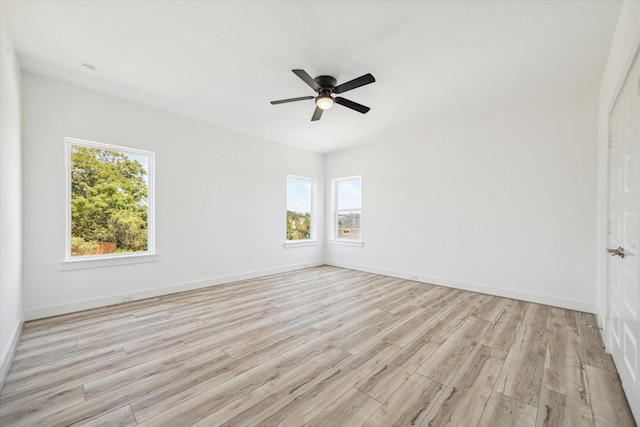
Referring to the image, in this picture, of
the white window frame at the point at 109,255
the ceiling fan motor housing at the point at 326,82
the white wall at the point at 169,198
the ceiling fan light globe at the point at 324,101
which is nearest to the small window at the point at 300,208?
the white wall at the point at 169,198

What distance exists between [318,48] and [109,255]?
3623 mm

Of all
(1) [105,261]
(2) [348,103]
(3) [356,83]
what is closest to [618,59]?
(3) [356,83]

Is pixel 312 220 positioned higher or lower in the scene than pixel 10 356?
higher

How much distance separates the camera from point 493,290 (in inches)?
157

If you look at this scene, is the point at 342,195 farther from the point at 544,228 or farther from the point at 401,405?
the point at 401,405

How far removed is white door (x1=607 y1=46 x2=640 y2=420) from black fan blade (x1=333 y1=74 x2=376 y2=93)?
1743 mm

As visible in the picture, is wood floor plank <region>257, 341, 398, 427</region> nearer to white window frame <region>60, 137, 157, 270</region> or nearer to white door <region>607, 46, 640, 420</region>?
white door <region>607, 46, 640, 420</region>

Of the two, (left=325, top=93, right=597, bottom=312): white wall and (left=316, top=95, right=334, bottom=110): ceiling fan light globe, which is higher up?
(left=316, top=95, right=334, bottom=110): ceiling fan light globe

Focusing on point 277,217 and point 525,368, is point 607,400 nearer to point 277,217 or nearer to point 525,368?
point 525,368

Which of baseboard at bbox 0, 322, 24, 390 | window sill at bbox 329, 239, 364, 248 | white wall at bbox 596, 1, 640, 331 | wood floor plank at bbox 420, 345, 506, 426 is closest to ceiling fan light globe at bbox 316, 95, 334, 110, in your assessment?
white wall at bbox 596, 1, 640, 331

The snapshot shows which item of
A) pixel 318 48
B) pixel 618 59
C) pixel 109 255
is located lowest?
pixel 109 255

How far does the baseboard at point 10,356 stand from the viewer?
1.90 meters

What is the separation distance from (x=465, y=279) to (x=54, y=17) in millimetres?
5591

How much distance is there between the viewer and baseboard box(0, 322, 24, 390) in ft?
6.22
